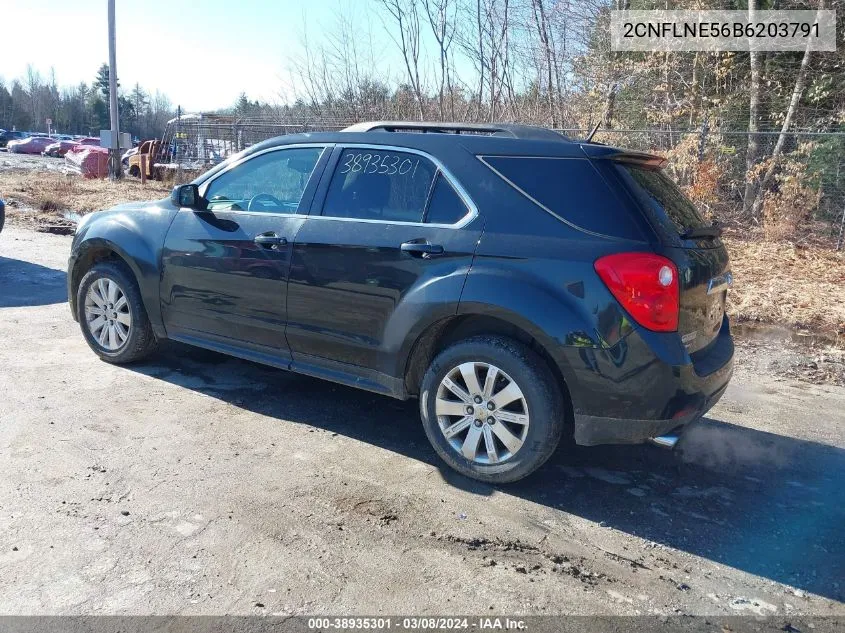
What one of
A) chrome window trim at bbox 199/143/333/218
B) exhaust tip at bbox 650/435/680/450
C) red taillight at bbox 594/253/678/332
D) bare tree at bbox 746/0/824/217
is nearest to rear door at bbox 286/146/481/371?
chrome window trim at bbox 199/143/333/218

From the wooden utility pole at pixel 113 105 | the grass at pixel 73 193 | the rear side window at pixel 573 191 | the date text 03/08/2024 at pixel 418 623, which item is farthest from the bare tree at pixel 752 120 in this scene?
the wooden utility pole at pixel 113 105

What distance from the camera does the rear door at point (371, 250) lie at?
12.5ft

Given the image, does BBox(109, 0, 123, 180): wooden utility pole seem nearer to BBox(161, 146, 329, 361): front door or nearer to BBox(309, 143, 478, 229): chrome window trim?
BBox(161, 146, 329, 361): front door

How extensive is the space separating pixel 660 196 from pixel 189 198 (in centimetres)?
307

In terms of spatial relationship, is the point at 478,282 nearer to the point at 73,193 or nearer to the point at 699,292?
the point at 699,292

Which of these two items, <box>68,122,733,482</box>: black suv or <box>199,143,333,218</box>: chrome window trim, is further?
<box>199,143,333,218</box>: chrome window trim

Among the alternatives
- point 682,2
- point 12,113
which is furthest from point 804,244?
point 12,113

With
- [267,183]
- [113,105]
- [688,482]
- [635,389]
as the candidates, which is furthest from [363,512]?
[113,105]

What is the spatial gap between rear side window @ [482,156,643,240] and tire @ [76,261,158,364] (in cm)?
292

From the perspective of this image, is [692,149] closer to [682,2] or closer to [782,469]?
[682,2]

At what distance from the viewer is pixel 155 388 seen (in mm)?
5035

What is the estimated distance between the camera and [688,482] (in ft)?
12.8

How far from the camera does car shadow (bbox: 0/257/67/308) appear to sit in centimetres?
748

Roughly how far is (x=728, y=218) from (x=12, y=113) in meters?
102
